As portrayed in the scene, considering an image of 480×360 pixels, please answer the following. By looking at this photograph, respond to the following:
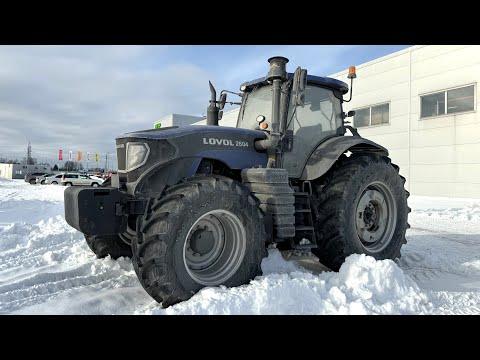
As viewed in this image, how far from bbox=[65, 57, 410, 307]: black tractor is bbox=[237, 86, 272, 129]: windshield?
2 centimetres

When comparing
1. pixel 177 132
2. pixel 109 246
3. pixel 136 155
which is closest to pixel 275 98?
pixel 177 132

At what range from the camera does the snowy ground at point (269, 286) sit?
3115mm

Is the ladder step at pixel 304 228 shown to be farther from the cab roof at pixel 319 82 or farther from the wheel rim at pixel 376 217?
the cab roof at pixel 319 82

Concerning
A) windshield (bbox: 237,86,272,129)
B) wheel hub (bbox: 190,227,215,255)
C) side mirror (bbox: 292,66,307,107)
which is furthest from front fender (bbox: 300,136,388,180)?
wheel hub (bbox: 190,227,215,255)

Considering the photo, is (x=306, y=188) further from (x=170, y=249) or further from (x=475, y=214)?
(x=475, y=214)

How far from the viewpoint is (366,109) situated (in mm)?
17312

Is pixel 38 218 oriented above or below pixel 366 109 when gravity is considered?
below

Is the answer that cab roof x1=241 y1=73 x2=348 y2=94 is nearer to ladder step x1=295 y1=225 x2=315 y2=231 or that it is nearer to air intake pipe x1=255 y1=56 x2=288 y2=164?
air intake pipe x1=255 y1=56 x2=288 y2=164

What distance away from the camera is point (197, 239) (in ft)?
11.9

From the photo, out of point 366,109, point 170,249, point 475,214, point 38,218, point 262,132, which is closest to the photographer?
point 170,249

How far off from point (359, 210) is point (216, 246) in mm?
2231

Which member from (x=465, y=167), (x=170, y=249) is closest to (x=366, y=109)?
(x=465, y=167)

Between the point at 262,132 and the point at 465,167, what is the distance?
1195 cm

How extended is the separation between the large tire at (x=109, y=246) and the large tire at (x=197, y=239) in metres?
1.28
